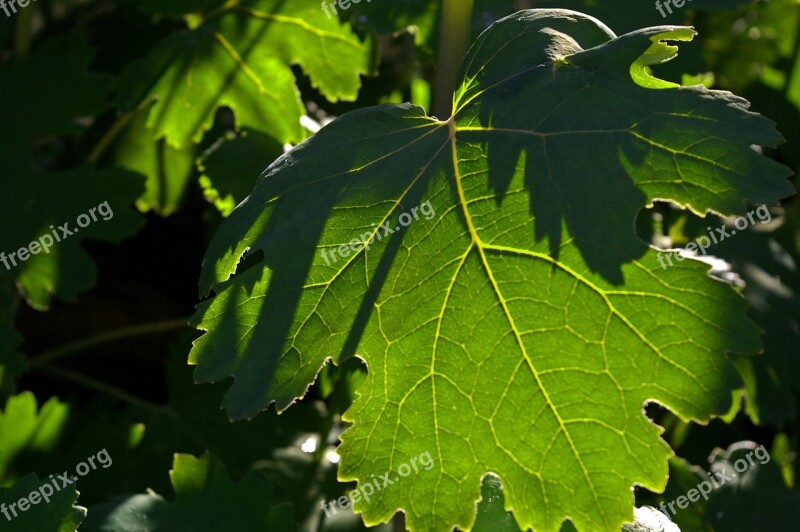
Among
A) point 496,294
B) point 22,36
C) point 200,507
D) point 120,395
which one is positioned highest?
point 22,36

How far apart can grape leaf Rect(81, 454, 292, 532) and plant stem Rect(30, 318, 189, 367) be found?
0.88m

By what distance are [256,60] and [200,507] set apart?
95 centimetres

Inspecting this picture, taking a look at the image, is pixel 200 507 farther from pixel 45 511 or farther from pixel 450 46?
pixel 450 46

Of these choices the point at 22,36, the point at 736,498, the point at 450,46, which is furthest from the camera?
the point at 22,36

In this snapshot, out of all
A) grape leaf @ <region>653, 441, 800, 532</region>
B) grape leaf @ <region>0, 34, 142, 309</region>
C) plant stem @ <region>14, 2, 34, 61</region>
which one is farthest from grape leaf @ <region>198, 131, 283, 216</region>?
grape leaf @ <region>653, 441, 800, 532</region>

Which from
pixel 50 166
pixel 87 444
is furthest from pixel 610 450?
pixel 50 166

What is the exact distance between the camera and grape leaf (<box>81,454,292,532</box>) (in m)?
1.53

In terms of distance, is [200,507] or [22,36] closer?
[200,507]

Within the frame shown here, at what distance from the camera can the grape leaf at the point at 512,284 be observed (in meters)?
1.14

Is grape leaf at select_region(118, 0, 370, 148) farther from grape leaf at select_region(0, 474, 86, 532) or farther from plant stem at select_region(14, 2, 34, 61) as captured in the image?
grape leaf at select_region(0, 474, 86, 532)

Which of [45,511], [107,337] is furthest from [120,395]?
[45,511]

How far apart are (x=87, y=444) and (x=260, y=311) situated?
97cm

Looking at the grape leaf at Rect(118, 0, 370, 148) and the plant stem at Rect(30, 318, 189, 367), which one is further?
the plant stem at Rect(30, 318, 189, 367)

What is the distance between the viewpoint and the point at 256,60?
6.67 ft
